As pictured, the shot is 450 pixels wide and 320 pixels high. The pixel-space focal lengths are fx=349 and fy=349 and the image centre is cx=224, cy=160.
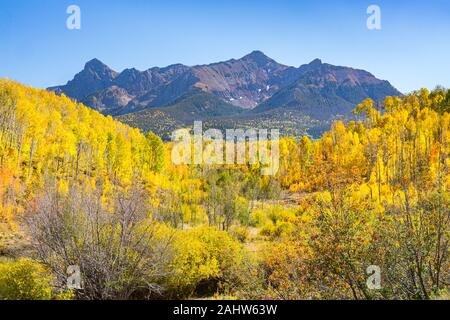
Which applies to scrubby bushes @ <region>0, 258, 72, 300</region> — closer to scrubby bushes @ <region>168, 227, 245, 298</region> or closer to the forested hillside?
the forested hillside

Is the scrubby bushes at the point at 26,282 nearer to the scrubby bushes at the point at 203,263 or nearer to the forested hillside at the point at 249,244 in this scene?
the forested hillside at the point at 249,244

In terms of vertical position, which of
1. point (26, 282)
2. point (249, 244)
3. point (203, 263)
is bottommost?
point (249, 244)

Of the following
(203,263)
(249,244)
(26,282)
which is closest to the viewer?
(26,282)

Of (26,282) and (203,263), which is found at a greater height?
(26,282)

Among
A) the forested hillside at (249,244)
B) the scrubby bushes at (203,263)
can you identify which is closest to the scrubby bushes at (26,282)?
the forested hillside at (249,244)

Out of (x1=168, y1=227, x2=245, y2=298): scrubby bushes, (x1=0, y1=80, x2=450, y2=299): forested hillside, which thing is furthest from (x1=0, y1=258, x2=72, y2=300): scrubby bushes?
(x1=168, y1=227, x2=245, y2=298): scrubby bushes

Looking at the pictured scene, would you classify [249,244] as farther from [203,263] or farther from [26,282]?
[26,282]

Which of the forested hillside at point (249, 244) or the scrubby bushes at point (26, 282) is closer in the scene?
the forested hillside at point (249, 244)

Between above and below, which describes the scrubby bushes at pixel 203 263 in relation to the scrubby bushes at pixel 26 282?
below

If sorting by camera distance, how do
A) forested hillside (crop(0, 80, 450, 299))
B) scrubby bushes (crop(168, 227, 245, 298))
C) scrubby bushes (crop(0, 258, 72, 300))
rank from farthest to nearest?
scrubby bushes (crop(168, 227, 245, 298)) → scrubby bushes (crop(0, 258, 72, 300)) → forested hillside (crop(0, 80, 450, 299))

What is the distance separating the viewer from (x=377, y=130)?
283 feet

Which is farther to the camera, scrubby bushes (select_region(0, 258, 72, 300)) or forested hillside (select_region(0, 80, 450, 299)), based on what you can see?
scrubby bushes (select_region(0, 258, 72, 300))

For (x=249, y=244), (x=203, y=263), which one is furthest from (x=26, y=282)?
(x=249, y=244)
